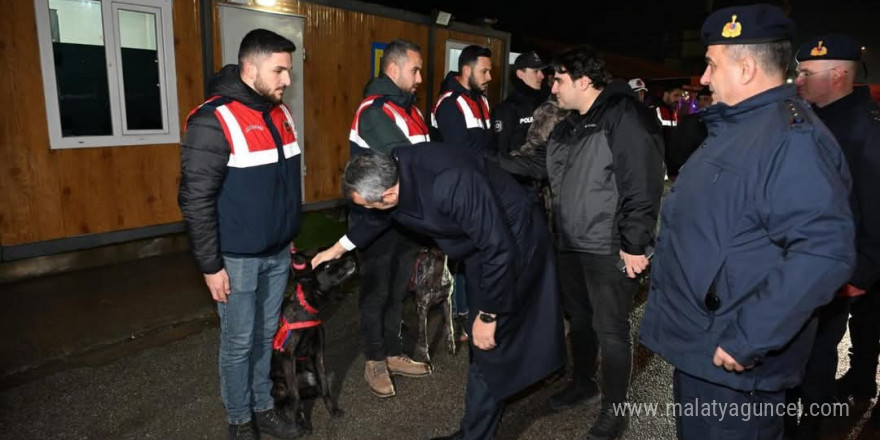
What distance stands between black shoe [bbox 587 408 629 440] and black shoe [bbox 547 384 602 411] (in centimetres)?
35

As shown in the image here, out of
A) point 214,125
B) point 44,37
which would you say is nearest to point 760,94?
point 214,125

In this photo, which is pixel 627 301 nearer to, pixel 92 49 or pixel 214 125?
pixel 214 125

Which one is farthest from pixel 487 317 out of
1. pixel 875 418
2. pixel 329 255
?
pixel 875 418

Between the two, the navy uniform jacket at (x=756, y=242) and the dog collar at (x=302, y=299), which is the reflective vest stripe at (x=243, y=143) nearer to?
the dog collar at (x=302, y=299)

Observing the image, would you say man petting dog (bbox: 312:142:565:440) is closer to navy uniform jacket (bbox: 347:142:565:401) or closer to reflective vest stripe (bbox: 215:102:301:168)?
navy uniform jacket (bbox: 347:142:565:401)

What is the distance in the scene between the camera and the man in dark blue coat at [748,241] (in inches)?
65.0

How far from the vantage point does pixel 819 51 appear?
121 inches

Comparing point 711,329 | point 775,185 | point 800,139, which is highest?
point 800,139

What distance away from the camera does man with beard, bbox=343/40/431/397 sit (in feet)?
11.6

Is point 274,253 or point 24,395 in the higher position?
point 274,253

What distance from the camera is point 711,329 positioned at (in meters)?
1.90

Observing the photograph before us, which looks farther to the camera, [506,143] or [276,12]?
[276,12]

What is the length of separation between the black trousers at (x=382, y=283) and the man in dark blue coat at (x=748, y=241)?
74.7 inches

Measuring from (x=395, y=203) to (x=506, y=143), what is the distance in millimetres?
2929
